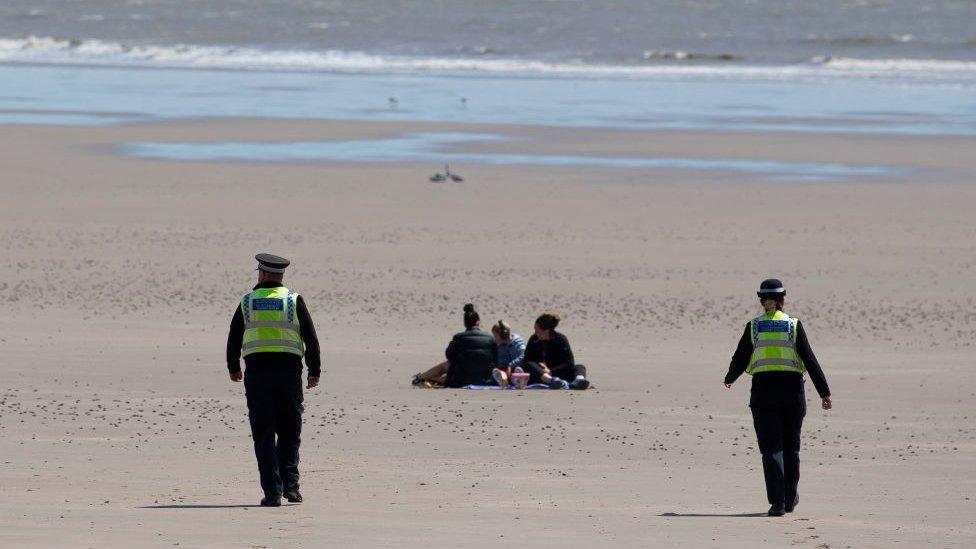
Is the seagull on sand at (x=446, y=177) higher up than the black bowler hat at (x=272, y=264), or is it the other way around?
the seagull on sand at (x=446, y=177)

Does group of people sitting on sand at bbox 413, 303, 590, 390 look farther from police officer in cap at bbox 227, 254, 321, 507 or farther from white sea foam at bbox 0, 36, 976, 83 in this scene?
white sea foam at bbox 0, 36, 976, 83

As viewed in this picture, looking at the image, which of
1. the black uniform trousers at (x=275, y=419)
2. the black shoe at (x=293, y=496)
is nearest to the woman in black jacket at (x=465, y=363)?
the black uniform trousers at (x=275, y=419)

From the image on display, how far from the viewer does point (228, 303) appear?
17438mm

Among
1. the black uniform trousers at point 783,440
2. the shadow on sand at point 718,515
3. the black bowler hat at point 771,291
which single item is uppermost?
the black bowler hat at point 771,291

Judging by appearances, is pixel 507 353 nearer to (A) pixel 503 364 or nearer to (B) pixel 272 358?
(A) pixel 503 364

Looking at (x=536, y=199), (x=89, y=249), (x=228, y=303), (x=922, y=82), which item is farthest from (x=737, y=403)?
(x=922, y=82)

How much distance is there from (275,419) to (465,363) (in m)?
4.42

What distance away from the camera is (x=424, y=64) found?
2601 inches

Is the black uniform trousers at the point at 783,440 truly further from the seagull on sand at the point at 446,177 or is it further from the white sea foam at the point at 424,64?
the white sea foam at the point at 424,64

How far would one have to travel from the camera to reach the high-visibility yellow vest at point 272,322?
888 cm

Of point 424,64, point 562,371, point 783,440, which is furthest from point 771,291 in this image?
point 424,64

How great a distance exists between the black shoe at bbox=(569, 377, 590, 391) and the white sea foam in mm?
48243

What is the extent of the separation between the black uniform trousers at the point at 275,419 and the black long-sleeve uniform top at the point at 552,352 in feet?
15.3

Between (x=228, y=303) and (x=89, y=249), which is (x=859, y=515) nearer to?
(x=228, y=303)
